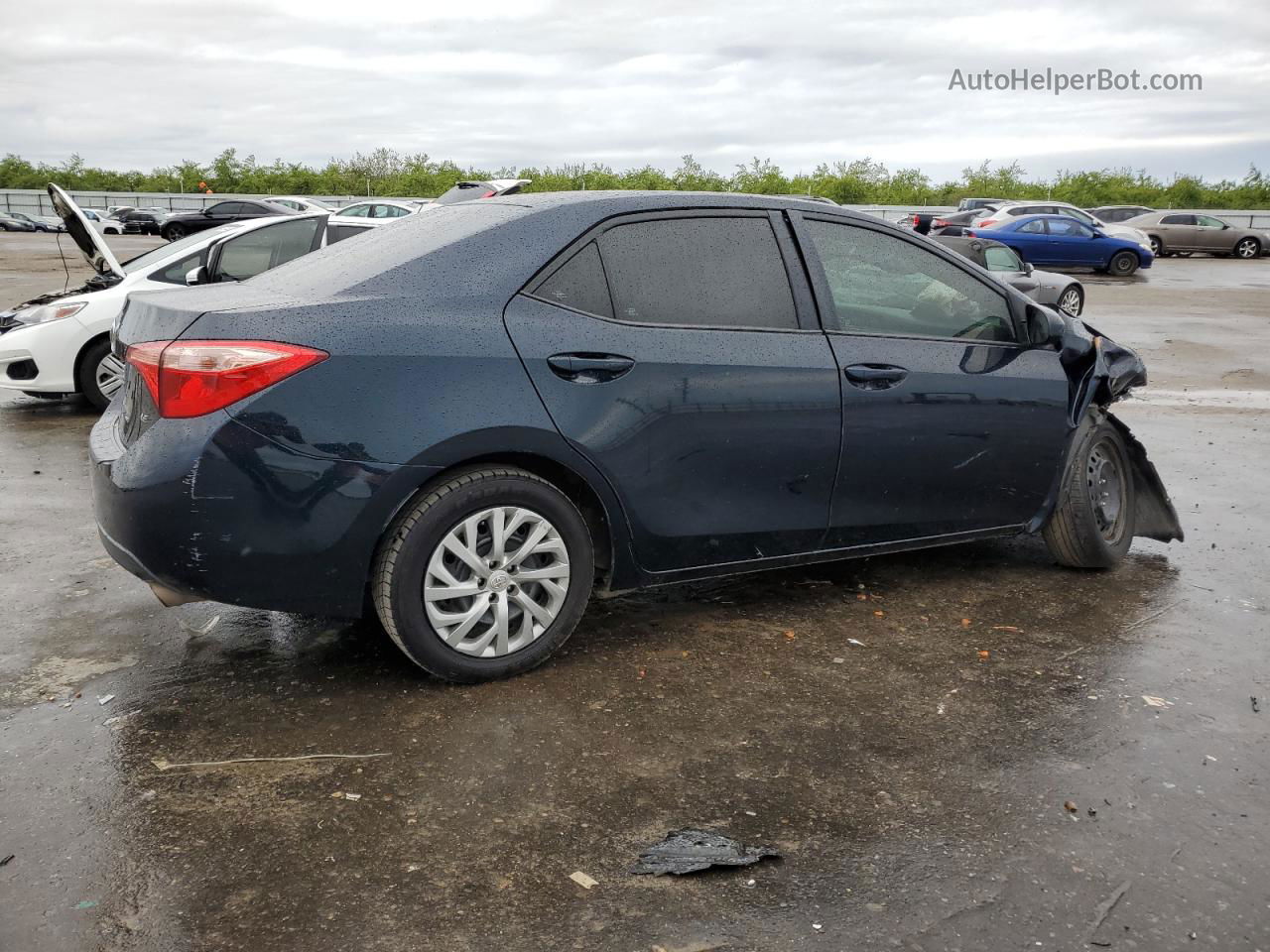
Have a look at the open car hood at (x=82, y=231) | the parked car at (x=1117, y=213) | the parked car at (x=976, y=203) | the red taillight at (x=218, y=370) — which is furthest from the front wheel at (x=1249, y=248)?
the red taillight at (x=218, y=370)

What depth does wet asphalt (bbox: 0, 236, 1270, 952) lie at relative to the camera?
2805 millimetres

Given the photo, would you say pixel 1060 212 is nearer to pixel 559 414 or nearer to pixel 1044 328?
pixel 1044 328

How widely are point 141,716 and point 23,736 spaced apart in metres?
0.33

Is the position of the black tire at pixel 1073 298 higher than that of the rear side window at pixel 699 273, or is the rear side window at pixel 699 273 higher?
the rear side window at pixel 699 273

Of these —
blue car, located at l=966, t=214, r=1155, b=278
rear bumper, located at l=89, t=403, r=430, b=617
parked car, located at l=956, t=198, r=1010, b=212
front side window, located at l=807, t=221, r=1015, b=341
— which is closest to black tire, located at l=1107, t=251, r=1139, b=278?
blue car, located at l=966, t=214, r=1155, b=278

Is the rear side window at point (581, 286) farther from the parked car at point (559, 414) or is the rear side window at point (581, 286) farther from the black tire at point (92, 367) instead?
the black tire at point (92, 367)

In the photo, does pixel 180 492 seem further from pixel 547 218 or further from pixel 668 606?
pixel 668 606

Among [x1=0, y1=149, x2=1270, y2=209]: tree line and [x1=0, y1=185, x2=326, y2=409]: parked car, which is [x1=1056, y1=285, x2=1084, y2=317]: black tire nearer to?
[x1=0, y1=185, x2=326, y2=409]: parked car

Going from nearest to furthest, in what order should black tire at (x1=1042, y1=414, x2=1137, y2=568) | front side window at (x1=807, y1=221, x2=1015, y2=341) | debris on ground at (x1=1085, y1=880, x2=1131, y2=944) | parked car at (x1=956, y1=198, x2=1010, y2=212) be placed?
debris on ground at (x1=1085, y1=880, x2=1131, y2=944) → front side window at (x1=807, y1=221, x2=1015, y2=341) → black tire at (x1=1042, y1=414, x2=1137, y2=568) → parked car at (x1=956, y1=198, x2=1010, y2=212)

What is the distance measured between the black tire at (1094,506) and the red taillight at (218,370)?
3.39 metres

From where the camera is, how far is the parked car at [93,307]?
9008 millimetres

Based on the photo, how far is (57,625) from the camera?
15.0 ft

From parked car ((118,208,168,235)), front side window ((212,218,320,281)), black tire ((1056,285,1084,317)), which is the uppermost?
parked car ((118,208,168,235))

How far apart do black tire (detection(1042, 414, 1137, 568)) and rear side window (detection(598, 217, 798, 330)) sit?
5.69 ft
